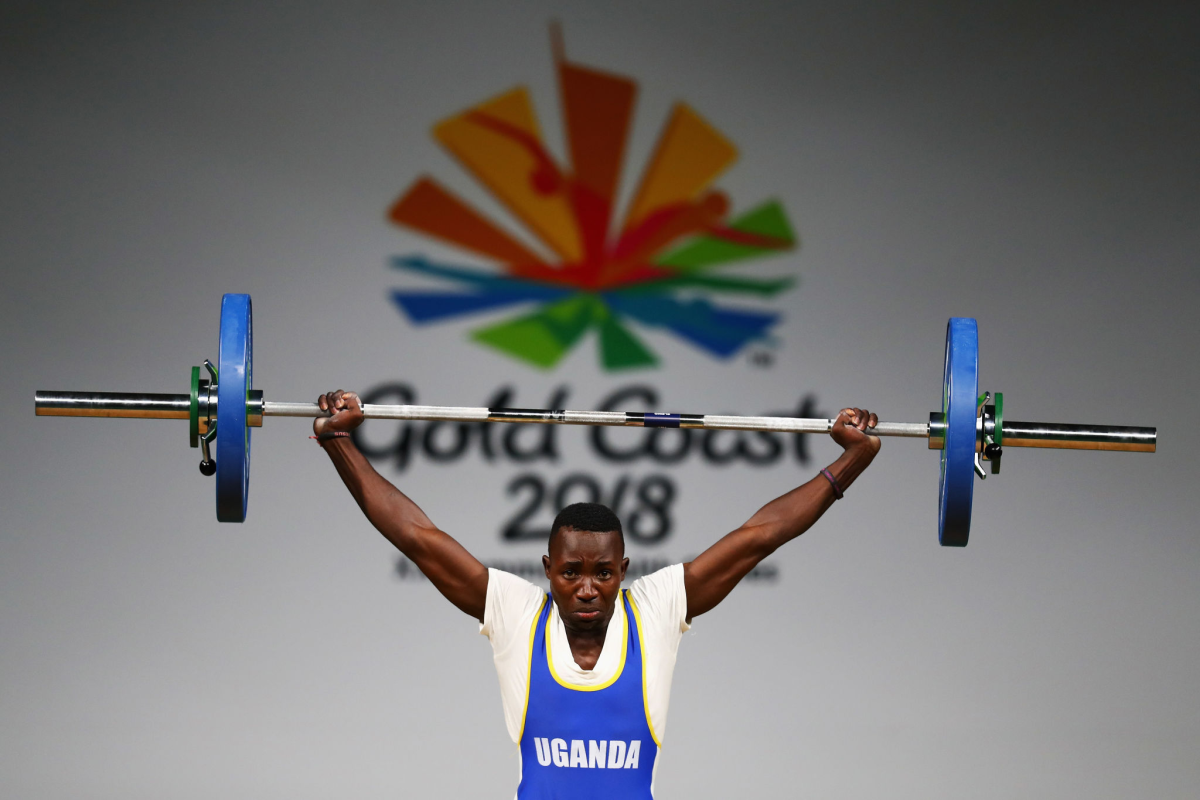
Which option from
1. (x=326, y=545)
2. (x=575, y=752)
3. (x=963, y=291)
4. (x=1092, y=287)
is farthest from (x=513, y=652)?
(x=1092, y=287)

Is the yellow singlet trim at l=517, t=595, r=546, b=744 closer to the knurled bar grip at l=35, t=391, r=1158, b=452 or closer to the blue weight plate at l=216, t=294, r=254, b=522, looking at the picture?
the knurled bar grip at l=35, t=391, r=1158, b=452

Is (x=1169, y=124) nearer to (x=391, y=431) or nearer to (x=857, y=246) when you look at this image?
(x=857, y=246)

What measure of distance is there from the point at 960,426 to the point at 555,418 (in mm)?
793

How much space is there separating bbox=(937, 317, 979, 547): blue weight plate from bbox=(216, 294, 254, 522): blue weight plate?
1.33 meters

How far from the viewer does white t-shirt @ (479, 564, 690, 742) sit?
2.04 metres

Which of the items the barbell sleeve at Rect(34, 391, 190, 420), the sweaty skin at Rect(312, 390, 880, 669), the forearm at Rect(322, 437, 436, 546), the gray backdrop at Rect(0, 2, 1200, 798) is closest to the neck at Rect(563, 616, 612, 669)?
the sweaty skin at Rect(312, 390, 880, 669)

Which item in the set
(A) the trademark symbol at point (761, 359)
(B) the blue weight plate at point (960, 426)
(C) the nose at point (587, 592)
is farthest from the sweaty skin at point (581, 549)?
(A) the trademark symbol at point (761, 359)

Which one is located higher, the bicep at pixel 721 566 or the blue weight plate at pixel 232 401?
the blue weight plate at pixel 232 401

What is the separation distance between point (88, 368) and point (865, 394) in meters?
2.49

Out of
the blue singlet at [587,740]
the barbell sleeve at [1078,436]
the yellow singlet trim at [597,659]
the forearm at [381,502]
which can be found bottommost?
the blue singlet at [587,740]

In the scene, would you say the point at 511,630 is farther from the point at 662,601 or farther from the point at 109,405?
the point at 109,405

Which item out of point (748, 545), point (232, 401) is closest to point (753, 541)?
point (748, 545)

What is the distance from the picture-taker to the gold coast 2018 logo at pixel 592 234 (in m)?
3.91

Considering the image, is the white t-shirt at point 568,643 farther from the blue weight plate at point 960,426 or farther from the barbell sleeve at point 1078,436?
the barbell sleeve at point 1078,436
